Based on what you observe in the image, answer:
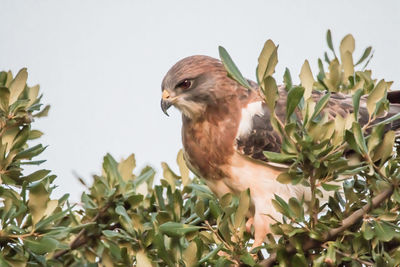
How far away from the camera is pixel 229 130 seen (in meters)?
3.70

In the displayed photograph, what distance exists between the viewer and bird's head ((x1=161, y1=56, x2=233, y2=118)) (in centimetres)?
375

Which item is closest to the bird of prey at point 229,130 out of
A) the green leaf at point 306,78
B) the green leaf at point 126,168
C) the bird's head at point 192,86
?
the bird's head at point 192,86

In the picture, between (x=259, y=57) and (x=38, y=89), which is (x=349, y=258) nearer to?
(x=259, y=57)

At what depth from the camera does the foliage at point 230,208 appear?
8.04 feet

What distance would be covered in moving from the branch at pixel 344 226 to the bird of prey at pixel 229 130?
75cm

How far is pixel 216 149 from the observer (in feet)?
Result: 12.0

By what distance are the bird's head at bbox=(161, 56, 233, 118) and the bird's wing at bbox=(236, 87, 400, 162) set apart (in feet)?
0.95

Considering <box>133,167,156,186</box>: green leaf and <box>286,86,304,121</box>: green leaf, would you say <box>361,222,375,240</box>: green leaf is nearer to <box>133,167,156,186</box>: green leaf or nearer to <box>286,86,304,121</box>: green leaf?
<box>286,86,304,121</box>: green leaf

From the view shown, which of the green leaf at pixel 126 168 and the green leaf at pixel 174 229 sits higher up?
the green leaf at pixel 126 168

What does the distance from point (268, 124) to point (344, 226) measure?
116 centimetres

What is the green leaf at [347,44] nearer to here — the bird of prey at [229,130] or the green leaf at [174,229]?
the bird of prey at [229,130]

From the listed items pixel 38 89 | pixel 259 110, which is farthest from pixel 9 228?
pixel 259 110

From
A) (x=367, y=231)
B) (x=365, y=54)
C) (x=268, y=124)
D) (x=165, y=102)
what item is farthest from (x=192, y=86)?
(x=367, y=231)

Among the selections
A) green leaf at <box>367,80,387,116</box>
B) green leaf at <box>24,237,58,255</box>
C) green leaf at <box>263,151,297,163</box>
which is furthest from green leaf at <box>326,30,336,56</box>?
green leaf at <box>24,237,58,255</box>
